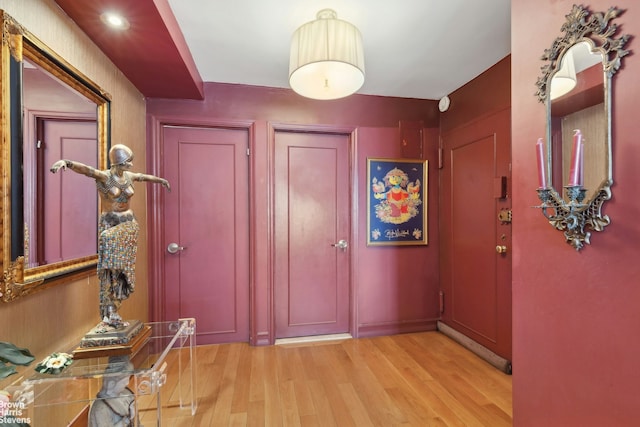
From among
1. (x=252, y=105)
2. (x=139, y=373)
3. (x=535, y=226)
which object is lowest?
(x=139, y=373)

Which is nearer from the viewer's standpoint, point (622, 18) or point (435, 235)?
point (622, 18)

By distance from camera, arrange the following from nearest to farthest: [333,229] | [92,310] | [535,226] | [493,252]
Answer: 1. [535,226]
2. [92,310]
3. [493,252]
4. [333,229]

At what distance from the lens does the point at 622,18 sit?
88 centimetres

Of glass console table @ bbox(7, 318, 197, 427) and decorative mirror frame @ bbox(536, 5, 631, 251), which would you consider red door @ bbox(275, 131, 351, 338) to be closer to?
glass console table @ bbox(7, 318, 197, 427)

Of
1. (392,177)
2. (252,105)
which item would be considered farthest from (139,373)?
(392,177)

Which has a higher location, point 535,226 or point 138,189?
point 138,189

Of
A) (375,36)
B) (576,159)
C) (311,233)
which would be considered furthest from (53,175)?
(576,159)

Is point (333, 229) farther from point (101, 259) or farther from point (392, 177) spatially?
point (101, 259)

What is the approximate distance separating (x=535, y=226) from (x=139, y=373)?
5.83 feet

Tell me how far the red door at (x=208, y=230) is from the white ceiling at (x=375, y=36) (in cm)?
62

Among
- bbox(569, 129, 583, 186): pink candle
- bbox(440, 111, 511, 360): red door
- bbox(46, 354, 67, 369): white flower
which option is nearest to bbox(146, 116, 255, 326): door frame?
bbox(46, 354, 67, 369): white flower

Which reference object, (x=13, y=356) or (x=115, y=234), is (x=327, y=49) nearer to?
(x=115, y=234)

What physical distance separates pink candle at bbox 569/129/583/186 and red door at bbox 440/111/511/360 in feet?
4.30

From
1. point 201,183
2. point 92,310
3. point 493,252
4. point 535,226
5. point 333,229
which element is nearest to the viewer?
point 535,226
